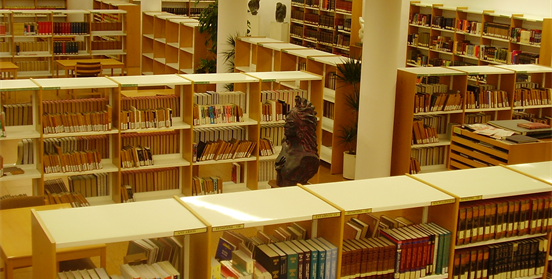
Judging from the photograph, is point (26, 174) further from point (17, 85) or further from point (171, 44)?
point (171, 44)

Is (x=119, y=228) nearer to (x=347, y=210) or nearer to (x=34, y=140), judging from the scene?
(x=347, y=210)

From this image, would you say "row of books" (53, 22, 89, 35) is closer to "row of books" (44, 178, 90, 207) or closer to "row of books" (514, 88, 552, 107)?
"row of books" (44, 178, 90, 207)

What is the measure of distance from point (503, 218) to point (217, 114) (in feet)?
12.8

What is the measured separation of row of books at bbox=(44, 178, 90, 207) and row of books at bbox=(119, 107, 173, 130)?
2.86 feet

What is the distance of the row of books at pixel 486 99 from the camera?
873cm

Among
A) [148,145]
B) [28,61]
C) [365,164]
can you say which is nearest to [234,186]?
[148,145]

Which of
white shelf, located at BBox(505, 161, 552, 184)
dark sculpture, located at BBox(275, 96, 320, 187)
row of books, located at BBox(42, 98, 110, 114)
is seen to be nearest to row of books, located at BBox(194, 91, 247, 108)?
row of books, located at BBox(42, 98, 110, 114)

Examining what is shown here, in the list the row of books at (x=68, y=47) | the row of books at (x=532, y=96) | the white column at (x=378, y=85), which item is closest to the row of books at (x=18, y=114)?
the white column at (x=378, y=85)

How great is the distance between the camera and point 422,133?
856 centimetres

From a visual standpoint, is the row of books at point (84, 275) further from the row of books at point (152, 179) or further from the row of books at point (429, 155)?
the row of books at point (429, 155)

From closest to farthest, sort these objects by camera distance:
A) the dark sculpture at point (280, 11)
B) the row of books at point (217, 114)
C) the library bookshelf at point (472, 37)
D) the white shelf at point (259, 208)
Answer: the white shelf at point (259, 208), the row of books at point (217, 114), the library bookshelf at point (472, 37), the dark sculpture at point (280, 11)

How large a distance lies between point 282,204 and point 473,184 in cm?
134

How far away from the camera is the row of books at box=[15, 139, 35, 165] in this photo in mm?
6836

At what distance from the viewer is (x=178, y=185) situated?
768 centimetres
